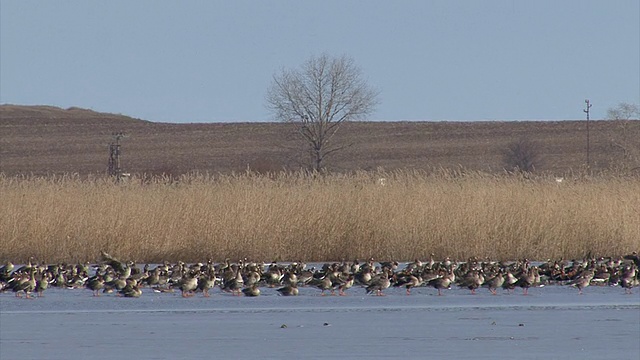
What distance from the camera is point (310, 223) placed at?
19453 millimetres

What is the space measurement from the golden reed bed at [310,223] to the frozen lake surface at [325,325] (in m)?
4.30

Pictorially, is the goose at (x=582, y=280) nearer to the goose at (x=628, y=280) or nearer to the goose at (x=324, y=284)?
→ the goose at (x=628, y=280)

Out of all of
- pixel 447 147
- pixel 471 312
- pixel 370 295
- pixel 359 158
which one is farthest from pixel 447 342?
pixel 447 147

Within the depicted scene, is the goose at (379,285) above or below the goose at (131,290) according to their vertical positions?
above

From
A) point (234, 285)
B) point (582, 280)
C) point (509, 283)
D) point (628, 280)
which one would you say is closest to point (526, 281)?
point (509, 283)

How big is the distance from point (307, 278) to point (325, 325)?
4.26 metres

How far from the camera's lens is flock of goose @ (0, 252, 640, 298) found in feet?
48.6

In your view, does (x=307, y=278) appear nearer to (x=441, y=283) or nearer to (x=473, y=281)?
(x=441, y=283)

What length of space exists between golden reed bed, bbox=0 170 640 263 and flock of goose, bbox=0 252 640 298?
280cm

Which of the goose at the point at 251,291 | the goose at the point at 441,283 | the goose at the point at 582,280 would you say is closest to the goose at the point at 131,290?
the goose at the point at 251,291

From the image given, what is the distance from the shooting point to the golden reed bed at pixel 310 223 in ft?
63.5

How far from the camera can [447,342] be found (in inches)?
394

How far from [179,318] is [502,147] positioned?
3010 inches

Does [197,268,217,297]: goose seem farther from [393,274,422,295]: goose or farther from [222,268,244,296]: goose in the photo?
[393,274,422,295]: goose
